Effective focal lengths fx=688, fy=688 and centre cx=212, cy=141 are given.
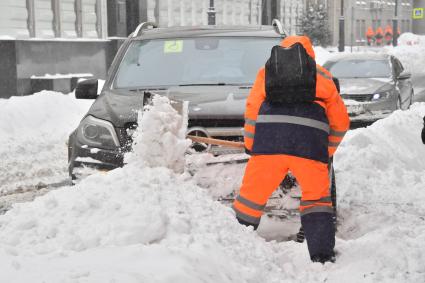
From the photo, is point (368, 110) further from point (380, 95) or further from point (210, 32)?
point (210, 32)

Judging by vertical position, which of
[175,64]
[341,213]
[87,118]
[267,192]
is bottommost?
[341,213]

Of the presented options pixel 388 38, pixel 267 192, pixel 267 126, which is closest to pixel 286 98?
pixel 267 126

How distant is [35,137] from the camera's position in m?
11.2

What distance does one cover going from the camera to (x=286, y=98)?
455 cm

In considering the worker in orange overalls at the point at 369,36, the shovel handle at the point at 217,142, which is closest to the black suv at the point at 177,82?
the shovel handle at the point at 217,142

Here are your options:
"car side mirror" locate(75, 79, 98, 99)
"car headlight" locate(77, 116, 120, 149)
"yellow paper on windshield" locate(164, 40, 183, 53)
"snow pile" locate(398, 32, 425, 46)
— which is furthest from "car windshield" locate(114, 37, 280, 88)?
"snow pile" locate(398, 32, 425, 46)

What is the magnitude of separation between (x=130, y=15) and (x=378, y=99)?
13.0m

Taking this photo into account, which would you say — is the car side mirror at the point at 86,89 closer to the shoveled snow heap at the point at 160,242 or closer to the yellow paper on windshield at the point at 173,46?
the yellow paper on windshield at the point at 173,46

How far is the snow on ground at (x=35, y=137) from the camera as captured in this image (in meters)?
8.59

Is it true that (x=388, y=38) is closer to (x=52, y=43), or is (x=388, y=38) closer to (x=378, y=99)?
(x=52, y=43)

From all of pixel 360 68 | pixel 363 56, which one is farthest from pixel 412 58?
pixel 360 68

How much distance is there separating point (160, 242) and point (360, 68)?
1090cm

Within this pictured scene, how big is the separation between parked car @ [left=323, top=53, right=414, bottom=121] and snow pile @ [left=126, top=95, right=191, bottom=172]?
7.21 metres

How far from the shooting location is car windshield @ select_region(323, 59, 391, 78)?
13484 millimetres
